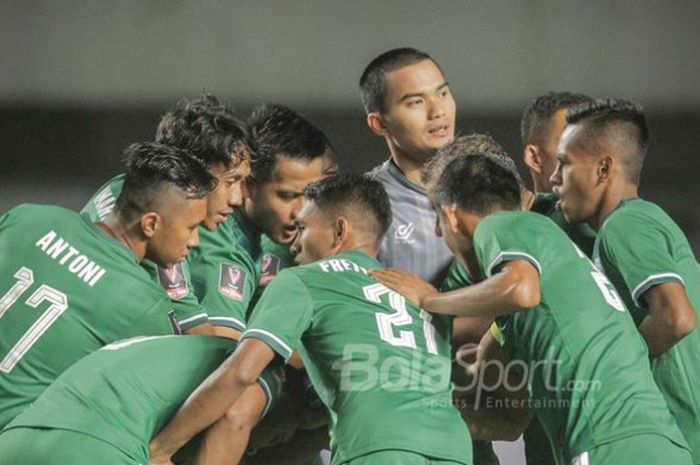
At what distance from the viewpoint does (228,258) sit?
4.79 meters

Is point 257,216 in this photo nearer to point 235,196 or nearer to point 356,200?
point 235,196

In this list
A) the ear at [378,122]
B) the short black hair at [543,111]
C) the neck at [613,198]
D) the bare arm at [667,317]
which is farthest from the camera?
the short black hair at [543,111]

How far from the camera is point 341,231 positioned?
13.9 ft

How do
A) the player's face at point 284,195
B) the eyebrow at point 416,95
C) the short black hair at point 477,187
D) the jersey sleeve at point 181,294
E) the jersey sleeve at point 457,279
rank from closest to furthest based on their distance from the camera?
the short black hair at point 477,187, the jersey sleeve at point 181,294, the jersey sleeve at point 457,279, the player's face at point 284,195, the eyebrow at point 416,95

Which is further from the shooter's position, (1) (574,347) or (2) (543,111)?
(2) (543,111)

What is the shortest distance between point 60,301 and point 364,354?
83 cm

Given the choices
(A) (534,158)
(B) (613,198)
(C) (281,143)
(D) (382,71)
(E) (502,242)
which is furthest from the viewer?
(A) (534,158)

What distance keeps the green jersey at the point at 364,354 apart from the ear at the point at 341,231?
0.15 metres

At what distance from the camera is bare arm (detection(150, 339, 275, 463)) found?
375 cm

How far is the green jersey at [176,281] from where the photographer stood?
175 inches

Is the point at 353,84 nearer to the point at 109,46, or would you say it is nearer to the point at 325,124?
the point at 325,124

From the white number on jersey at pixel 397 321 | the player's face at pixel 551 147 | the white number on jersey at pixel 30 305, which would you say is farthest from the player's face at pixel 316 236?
the player's face at pixel 551 147

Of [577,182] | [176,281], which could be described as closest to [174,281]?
[176,281]

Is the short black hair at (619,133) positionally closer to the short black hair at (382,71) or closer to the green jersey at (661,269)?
the green jersey at (661,269)
